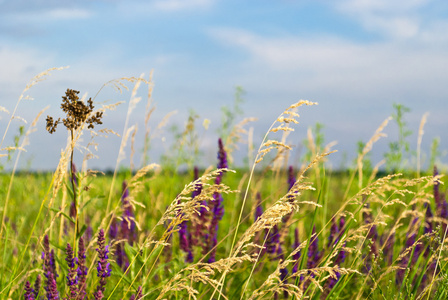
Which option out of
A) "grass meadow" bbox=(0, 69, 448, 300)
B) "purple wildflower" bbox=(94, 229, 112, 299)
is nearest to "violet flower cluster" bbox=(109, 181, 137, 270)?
"grass meadow" bbox=(0, 69, 448, 300)

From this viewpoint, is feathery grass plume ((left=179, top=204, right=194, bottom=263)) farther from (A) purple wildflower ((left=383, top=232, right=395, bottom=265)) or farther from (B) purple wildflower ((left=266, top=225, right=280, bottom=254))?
(A) purple wildflower ((left=383, top=232, right=395, bottom=265))

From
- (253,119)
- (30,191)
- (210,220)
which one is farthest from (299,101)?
(30,191)

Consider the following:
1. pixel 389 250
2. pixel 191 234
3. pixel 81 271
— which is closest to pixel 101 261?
pixel 81 271

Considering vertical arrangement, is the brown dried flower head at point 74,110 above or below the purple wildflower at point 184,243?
above

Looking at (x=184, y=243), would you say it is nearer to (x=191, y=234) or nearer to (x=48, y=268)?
(x=191, y=234)

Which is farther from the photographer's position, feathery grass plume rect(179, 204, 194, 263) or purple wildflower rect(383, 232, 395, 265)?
purple wildflower rect(383, 232, 395, 265)

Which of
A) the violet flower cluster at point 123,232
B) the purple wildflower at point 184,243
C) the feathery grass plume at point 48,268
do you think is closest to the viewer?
the feathery grass plume at point 48,268

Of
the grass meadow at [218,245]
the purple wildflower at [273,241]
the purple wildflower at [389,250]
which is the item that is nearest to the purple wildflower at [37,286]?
the grass meadow at [218,245]

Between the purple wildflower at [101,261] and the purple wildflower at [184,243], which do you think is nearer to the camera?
the purple wildflower at [101,261]

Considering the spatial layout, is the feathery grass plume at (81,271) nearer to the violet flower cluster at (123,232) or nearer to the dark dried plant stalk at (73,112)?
the dark dried plant stalk at (73,112)

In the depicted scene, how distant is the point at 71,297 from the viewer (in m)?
2.48

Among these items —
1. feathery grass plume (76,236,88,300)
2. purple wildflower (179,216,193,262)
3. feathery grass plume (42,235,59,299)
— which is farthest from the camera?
purple wildflower (179,216,193,262)

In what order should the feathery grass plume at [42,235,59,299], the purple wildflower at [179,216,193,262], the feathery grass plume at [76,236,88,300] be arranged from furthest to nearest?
the purple wildflower at [179,216,193,262], the feathery grass plume at [76,236,88,300], the feathery grass plume at [42,235,59,299]

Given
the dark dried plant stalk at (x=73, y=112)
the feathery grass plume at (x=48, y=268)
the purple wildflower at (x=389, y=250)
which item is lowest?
the purple wildflower at (x=389, y=250)
